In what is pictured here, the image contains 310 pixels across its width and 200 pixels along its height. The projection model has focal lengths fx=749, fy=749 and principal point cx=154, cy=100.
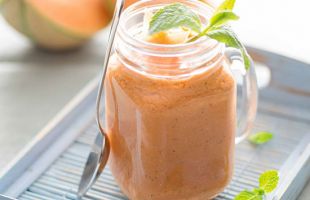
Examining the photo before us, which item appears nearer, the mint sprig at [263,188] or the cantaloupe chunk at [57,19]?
the mint sprig at [263,188]

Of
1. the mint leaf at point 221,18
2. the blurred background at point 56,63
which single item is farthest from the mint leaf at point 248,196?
the mint leaf at point 221,18

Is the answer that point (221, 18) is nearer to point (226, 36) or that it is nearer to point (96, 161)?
point (226, 36)

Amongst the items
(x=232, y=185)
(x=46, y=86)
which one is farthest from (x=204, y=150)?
(x=46, y=86)

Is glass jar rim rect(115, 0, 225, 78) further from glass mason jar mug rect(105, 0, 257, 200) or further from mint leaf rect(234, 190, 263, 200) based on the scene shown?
mint leaf rect(234, 190, 263, 200)

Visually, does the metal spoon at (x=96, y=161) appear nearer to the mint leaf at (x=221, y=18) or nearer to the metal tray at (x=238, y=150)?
the metal tray at (x=238, y=150)

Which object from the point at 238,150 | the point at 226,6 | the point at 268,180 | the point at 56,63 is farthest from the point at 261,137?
the point at 56,63
